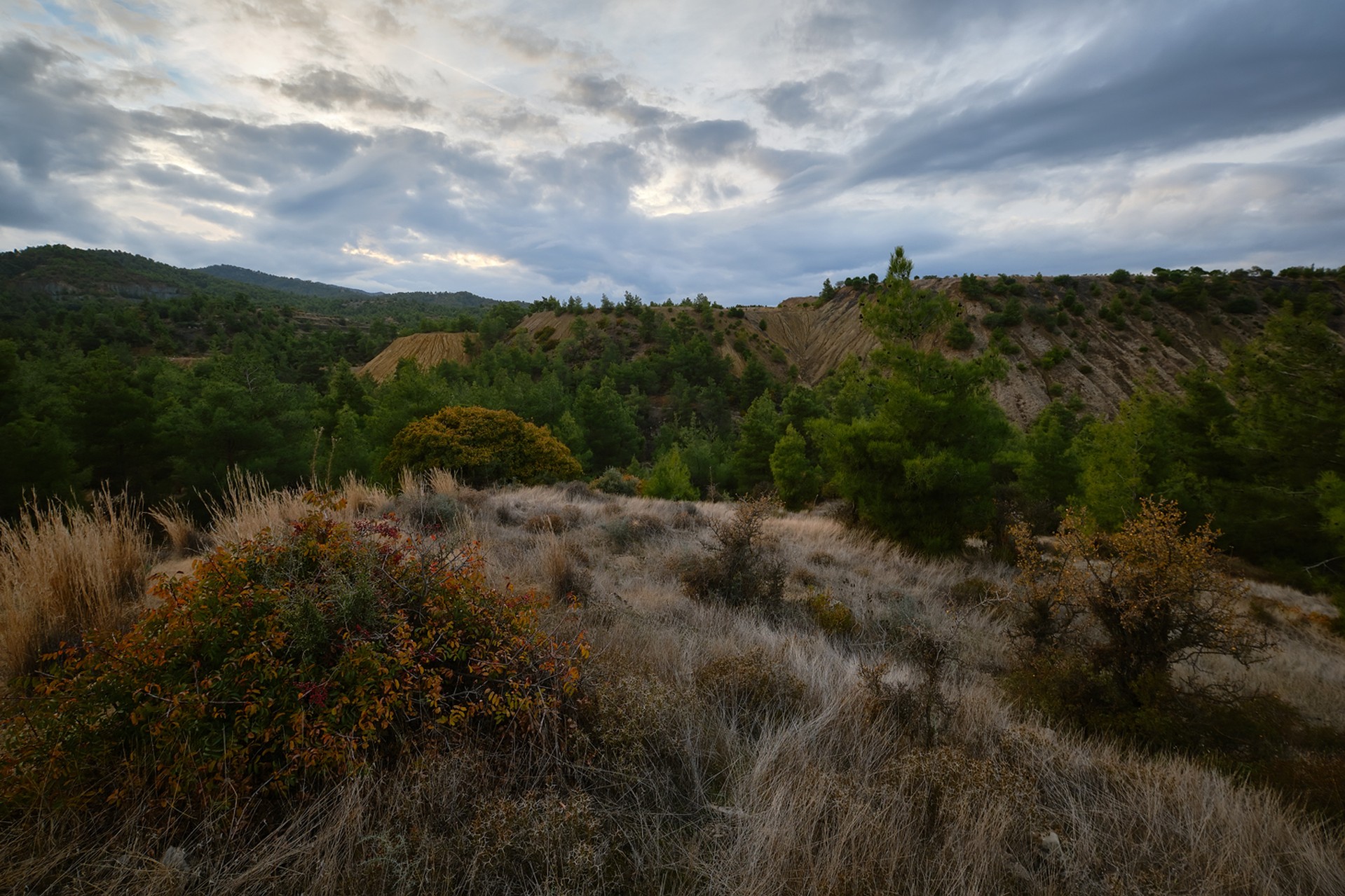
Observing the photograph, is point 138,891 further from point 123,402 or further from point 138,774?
point 123,402

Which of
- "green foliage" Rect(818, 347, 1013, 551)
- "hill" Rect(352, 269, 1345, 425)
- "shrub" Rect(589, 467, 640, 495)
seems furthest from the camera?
"hill" Rect(352, 269, 1345, 425)

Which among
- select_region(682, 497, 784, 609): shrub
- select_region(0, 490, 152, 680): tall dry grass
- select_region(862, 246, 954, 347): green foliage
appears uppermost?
select_region(862, 246, 954, 347): green foliage

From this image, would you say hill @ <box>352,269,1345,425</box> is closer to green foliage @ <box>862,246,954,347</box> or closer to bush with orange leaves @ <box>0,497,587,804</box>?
green foliage @ <box>862,246,954,347</box>

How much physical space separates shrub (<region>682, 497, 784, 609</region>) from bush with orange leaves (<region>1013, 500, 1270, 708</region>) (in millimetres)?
2748

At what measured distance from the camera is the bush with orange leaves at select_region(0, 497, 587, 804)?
7.30 feet

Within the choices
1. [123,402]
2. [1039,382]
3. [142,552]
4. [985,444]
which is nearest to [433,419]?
[142,552]

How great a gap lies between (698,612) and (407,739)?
3.42 metres

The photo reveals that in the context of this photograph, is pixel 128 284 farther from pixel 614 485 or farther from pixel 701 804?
pixel 701 804

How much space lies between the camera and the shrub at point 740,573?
647 cm

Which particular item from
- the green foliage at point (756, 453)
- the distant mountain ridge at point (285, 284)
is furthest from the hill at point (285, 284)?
the green foliage at point (756, 453)

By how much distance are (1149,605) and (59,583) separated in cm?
838

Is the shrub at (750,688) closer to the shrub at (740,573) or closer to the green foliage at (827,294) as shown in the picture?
the shrub at (740,573)

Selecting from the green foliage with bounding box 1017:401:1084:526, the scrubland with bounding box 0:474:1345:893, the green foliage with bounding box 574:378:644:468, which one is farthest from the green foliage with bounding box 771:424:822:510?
the scrubland with bounding box 0:474:1345:893

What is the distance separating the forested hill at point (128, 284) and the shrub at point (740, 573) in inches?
4032
